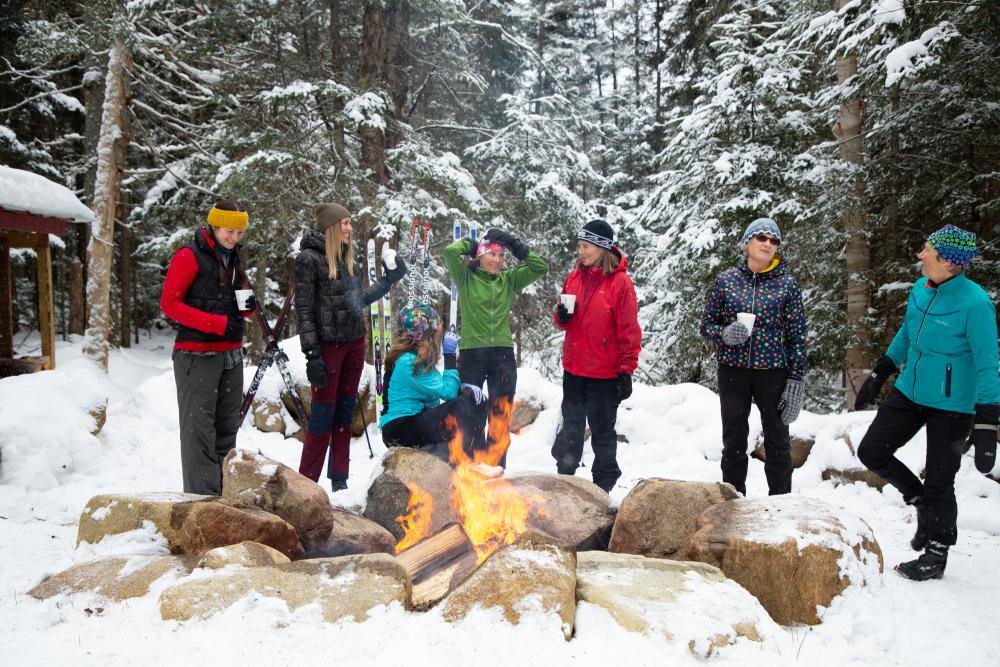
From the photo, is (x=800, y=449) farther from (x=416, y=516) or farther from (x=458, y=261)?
(x=416, y=516)

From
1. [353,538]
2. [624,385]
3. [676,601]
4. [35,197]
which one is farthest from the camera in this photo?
[35,197]

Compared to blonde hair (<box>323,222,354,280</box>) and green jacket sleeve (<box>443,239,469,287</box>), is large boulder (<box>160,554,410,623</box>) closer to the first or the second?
blonde hair (<box>323,222,354,280</box>)

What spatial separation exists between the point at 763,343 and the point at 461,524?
230 centimetres

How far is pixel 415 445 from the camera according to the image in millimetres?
4582

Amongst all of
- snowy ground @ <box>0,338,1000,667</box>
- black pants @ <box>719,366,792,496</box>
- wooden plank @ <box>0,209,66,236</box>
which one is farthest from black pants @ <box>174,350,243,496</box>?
wooden plank @ <box>0,209,66,236</box>

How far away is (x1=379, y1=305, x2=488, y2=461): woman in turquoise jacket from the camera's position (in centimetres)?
451

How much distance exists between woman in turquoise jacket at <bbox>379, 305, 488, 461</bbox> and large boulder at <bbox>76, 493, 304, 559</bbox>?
4.52 ft

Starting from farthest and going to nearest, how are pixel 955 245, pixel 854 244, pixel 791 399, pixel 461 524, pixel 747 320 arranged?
pixel 854 244 < pixel 791 399 < pixel 747 320 < pixel 461 524 < pixel 955 245

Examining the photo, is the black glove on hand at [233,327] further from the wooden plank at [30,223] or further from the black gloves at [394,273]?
the wooden plank at [30,223]

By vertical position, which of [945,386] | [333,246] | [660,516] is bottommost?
[660,516]

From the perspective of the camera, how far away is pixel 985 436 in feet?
10.9

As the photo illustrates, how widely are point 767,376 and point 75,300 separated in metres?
16.8

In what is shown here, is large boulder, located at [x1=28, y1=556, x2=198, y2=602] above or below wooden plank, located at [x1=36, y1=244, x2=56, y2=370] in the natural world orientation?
below

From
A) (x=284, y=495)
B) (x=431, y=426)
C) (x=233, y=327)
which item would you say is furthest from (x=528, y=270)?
(x=284, y=495)
